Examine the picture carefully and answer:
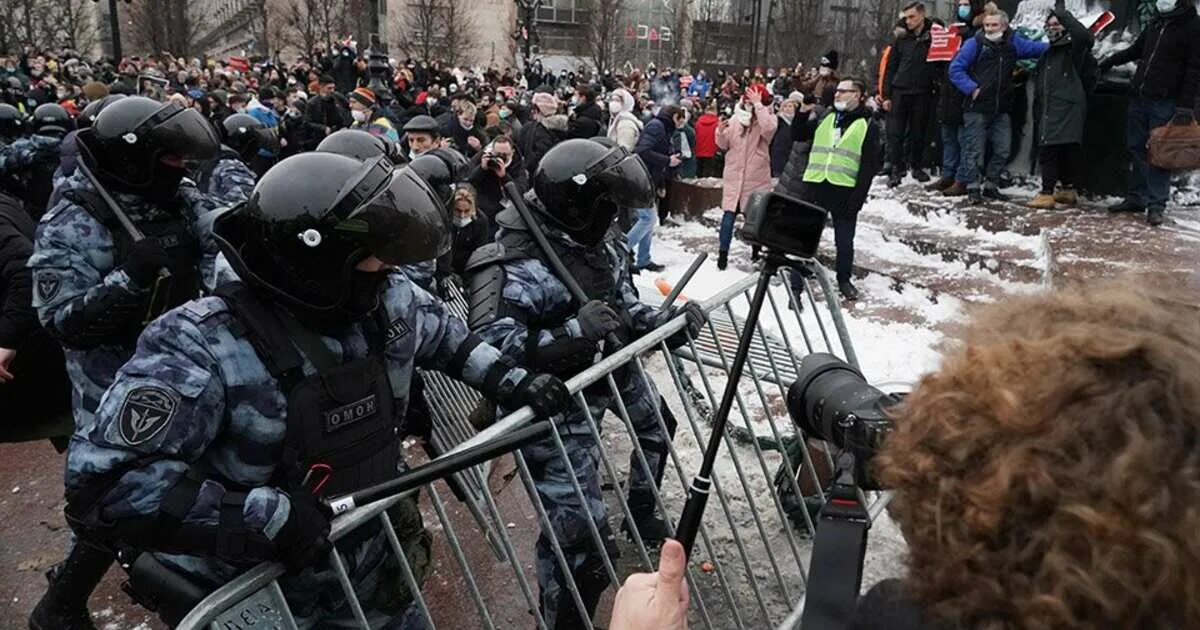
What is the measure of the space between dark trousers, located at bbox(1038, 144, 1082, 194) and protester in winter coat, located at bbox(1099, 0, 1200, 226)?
38.3 inches

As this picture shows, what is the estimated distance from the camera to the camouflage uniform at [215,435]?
6.23ft

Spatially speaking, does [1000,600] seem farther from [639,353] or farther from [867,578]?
[867,578]

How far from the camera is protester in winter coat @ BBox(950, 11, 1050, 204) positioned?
360 inches

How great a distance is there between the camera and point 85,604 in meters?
3.35

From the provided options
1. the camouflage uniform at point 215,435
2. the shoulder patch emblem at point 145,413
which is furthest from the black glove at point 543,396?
the shoulder patch emblem at point 145,413

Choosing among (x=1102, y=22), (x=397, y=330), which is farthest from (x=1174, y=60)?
(x=397, y=330)

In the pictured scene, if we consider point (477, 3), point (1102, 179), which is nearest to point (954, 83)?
point (1102, 179)

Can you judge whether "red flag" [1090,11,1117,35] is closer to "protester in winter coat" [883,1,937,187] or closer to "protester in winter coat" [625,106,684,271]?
"protester in winter coat" [883,1,937,187]

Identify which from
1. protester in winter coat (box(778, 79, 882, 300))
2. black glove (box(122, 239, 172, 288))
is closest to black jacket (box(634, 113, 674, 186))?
protester in winter coat (box(778, 79, 882, 300))

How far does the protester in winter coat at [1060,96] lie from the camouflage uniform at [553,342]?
7175mm

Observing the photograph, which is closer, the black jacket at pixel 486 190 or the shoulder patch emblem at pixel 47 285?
the shoulder patch emblem at pixel 47 285

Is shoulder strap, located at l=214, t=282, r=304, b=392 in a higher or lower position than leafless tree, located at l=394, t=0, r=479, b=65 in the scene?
lower

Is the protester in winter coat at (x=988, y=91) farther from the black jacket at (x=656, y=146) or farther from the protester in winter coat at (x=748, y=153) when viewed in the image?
the black jacket at (x=656, y=146)

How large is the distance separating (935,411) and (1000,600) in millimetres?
231
